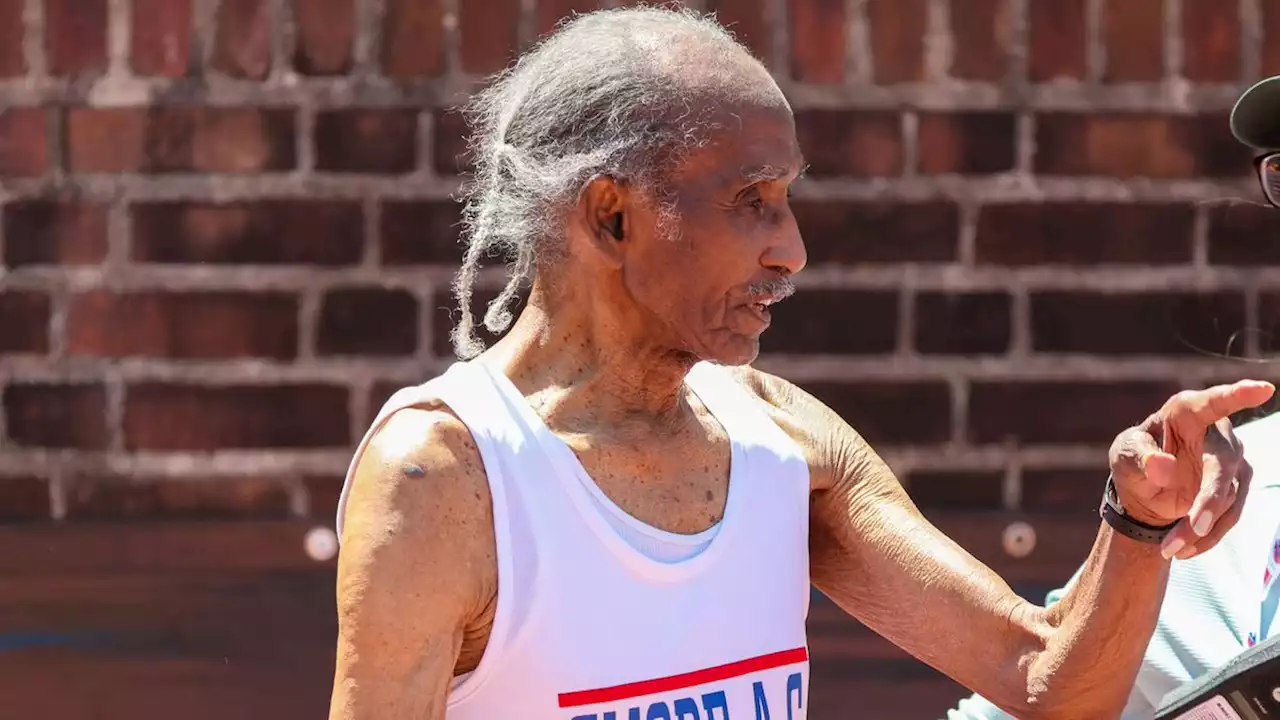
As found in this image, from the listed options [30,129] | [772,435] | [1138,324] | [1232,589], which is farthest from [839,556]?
[30,129]

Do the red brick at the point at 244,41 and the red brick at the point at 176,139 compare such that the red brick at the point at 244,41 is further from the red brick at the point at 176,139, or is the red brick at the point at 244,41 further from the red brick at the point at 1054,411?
the red brick at the point at 1054,411

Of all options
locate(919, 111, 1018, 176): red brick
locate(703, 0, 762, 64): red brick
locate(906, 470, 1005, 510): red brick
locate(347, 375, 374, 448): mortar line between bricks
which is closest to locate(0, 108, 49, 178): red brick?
locate(347, 375, 374, 448): mortar line between bricks

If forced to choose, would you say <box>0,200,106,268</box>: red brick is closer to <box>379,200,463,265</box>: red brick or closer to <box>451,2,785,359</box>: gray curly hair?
<box>379,200,463,265</box>: red brick

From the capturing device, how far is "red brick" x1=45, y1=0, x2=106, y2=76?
4.68 meters

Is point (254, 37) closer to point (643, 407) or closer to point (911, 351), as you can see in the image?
point (911, 351)

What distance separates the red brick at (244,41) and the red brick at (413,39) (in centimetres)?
27

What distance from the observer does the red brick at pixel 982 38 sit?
480 cm

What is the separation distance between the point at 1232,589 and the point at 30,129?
9.87 feet

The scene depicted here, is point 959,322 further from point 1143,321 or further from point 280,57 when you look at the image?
point 280,57

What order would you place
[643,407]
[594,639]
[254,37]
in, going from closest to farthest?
[594,639] → [643,407] → [254,37]

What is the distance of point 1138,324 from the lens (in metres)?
4.91

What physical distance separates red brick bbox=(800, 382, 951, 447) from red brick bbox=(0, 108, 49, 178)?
186 cm

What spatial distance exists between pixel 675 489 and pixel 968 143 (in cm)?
243

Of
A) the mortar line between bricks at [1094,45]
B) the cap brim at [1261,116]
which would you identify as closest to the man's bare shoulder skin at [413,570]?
the cap brim at [1261,116]
